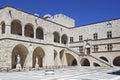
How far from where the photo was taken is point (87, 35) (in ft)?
120

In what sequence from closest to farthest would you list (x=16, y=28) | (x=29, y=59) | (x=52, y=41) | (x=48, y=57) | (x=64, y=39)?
(x=29, y=59)
(x=16, y=28)
(x=48, y=57)
(x=52, y=41)
(x=64, y=39)

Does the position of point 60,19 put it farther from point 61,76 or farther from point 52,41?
point 61,76

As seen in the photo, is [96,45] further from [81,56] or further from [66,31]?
[66,31]

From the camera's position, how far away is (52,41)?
33281 mm

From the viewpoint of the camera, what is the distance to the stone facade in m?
25.9

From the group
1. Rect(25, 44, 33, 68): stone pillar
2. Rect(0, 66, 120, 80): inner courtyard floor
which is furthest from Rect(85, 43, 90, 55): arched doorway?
Rect(0, 66, 120, 80): inner courtyard floor

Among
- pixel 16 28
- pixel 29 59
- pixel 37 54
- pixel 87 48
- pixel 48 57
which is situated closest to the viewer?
pixel 29 59

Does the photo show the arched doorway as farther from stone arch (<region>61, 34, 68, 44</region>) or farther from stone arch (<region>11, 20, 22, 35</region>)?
stone arch (<region>11, 20, 22, 35</region>)

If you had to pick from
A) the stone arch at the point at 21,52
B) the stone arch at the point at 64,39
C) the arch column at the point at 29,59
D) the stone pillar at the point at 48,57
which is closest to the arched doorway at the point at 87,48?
the stone arch at the point at 64,39

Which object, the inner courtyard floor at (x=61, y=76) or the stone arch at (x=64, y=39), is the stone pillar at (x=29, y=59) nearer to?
the inner courtyard floor at (x=61, y=76)

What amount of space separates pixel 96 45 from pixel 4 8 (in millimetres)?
18288

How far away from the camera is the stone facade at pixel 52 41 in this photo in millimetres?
25864


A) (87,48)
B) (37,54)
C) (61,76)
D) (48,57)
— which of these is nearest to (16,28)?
(37,54)

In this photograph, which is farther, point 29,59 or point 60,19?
point 60,19
